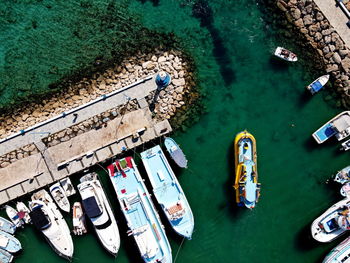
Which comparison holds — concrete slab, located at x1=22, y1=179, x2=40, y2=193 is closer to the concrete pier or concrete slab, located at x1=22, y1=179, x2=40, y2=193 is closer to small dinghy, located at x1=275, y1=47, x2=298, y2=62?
the concrete pier

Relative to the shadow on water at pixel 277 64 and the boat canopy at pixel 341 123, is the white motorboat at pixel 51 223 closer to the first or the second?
the shadow on water at pixel 277 64

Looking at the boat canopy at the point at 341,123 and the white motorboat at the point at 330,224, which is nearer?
the white motorboat at the point at 330,224

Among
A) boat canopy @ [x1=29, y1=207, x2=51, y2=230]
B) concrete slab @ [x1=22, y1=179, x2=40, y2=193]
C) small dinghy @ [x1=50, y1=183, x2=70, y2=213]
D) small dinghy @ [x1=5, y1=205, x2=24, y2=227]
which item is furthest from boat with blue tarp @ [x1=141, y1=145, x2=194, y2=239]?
small dinghy @ [x1=5, y1=205, x2=24, y2=227]

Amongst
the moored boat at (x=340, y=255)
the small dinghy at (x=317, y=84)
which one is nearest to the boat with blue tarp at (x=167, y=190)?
the moored boat at (x=340, y=255)

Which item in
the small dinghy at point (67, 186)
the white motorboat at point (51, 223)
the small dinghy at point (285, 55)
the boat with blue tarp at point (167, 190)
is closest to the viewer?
the white motorboat at point (51, 223)

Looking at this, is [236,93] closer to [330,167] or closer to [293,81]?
[293,81]

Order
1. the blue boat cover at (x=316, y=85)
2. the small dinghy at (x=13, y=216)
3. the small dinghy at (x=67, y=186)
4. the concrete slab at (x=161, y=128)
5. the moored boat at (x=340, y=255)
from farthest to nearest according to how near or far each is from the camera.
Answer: the blue boat cover at (x=316, y=85)
the concrete slab at (x=161, y=128)
the small dinghy at (x=67, y=186)
the small dinghy at (x=13, y=216)
the moored boat at (x=340, y=255)

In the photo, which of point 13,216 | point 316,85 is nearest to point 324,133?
point 316,85

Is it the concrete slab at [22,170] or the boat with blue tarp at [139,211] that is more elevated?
the concrete slab at [22,170]

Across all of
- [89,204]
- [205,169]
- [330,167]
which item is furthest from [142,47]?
[330,167]
